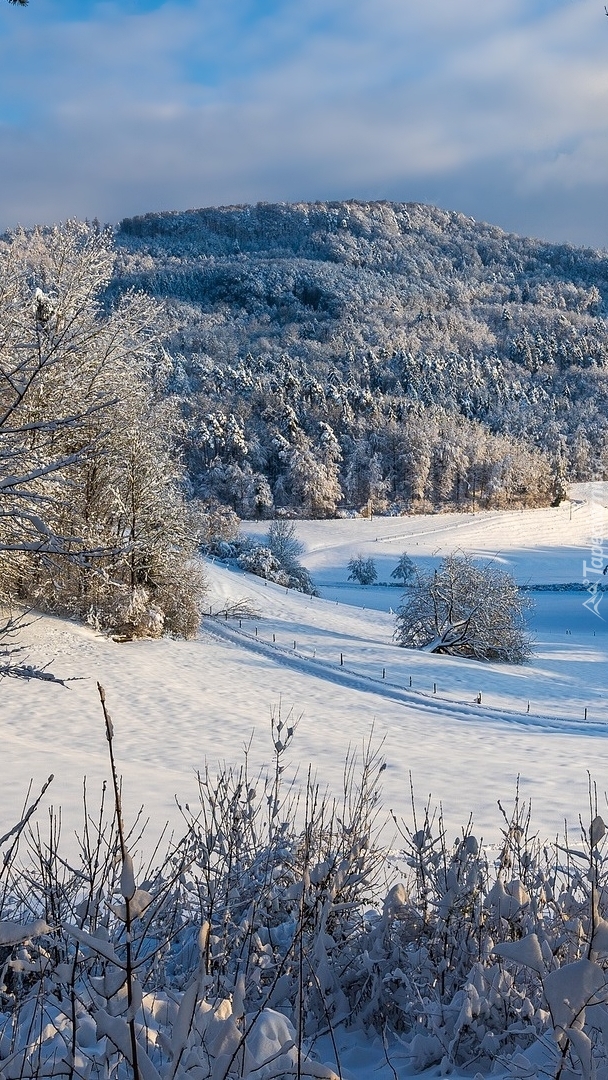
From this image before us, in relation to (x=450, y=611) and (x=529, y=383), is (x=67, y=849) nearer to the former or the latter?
(x=450, y=611)

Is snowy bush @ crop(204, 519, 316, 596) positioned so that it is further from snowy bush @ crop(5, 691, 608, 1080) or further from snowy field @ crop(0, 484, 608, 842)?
snowy bush @ crop(5, 691, 608, 1080)

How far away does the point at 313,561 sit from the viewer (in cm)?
5788

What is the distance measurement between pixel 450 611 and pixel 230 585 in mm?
10982

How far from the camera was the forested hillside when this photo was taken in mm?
85312

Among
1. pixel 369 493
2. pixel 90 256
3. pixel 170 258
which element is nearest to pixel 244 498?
pixel 369 493

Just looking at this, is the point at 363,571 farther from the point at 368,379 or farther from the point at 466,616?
the point at 368,379

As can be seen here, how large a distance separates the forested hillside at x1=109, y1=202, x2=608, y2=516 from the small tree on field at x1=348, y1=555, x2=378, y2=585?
16.6 m

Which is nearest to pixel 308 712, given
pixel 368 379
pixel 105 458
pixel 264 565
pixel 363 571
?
pixel 105 458

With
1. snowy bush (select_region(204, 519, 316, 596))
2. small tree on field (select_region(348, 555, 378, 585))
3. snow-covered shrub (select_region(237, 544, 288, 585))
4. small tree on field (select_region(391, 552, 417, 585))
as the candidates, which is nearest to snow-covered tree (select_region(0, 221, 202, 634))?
snow-covered shrub (select_region(237, 544, 288, 585))

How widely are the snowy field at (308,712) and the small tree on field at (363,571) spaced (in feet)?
58.2

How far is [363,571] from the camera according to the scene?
52844mm

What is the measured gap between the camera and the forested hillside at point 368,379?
85.3 m

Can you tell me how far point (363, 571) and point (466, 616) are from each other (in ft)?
80.7

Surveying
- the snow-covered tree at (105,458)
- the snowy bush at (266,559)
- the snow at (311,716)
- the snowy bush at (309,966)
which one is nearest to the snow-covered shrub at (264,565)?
the snowy bush at (266,559)
